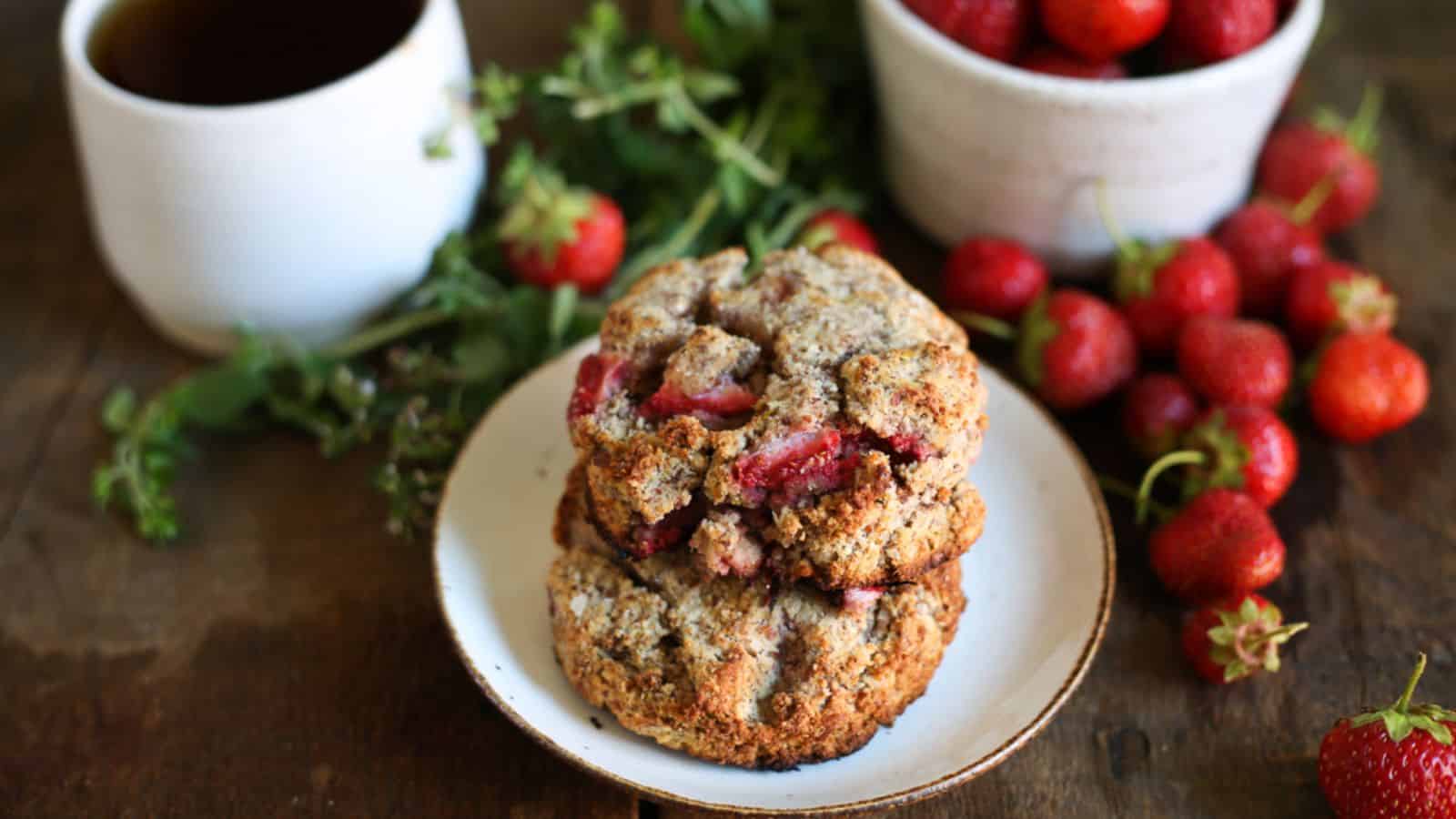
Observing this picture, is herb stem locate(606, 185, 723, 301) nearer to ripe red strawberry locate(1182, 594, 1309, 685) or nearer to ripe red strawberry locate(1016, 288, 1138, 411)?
ripe red strawberry locate(1016, 288, 1138, 411)

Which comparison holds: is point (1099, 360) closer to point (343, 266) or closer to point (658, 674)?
point (658, 674)

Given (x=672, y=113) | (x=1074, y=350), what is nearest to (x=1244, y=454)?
(x=1074, y=350)

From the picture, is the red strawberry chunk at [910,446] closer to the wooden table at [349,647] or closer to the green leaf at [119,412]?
the wooden table at [349,647]

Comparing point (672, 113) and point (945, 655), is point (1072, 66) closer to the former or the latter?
point (672, 113)

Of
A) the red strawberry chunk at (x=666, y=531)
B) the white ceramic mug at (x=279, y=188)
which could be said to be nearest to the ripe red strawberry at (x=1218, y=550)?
the red strawberry chunk at (x=666, y=531)

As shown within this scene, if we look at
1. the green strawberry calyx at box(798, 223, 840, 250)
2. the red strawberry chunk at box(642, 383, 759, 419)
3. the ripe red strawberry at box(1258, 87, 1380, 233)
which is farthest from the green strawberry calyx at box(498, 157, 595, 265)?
the ripe red strawberry at box(1258, 87, 1380, 233)
